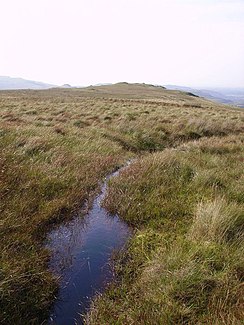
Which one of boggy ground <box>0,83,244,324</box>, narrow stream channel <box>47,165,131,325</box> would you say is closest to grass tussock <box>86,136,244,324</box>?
boggy ground <box>0,83,244,324</box>

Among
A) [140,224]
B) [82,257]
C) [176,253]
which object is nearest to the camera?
[176,253]

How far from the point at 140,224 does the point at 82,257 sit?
1646mm

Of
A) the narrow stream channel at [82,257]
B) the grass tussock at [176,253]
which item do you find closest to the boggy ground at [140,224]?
the grass tussock at [176,253]

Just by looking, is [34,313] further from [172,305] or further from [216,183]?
[216,183]

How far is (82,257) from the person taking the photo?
553 centimetres

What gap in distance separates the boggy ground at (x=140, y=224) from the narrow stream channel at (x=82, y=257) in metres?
0.20

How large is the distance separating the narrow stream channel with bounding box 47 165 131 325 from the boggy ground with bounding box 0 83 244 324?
20 centimetres

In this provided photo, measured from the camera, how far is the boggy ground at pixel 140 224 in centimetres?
410

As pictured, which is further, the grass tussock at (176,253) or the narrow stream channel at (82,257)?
the narrow stream channel at (82,257)

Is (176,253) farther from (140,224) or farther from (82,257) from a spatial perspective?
(140,224)

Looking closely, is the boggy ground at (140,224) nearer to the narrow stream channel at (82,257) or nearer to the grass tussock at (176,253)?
the grass tussock at (176,253)

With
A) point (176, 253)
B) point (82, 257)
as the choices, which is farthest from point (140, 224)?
point (176, 253)

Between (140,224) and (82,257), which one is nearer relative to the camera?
(82,257)

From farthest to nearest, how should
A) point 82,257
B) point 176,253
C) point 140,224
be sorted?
point 140,224
point 82,257
point 176,253
